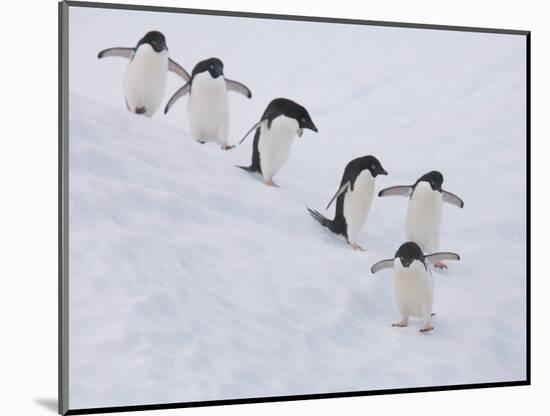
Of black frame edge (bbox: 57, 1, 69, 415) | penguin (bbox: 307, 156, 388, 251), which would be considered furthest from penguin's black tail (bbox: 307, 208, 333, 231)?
black frame edge (bbox: 57, 1, 69, 415)

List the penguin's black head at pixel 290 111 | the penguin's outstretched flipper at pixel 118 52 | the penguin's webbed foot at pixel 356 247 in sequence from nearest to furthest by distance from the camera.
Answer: the penguin's outstretched flipper at pixel 118 52, the penguin's black head at pixel 290 111, the penguin's webbed foot at pixel 356 247

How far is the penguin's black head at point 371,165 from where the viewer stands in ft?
12.5

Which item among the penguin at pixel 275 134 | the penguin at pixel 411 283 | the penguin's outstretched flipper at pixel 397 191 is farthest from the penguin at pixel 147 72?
the penguin at pixel 411 283

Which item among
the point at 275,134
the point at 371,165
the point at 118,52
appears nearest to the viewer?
the point at 118,52

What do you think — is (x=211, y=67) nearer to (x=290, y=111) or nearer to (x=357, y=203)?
(x=290, y=111)

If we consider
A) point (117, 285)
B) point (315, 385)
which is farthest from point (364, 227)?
point (117, 285)

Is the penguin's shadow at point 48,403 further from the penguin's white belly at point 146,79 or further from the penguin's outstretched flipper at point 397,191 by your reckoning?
the penguin's outstretched flipper at point 397,191

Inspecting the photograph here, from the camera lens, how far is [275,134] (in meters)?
3.73

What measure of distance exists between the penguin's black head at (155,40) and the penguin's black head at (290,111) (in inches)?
16.5

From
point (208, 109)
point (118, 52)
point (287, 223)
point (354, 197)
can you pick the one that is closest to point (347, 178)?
point (354, 197)

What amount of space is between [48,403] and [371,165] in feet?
4.48

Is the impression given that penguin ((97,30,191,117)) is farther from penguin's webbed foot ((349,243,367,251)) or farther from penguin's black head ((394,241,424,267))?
penguin's black head ((394,241,424,267))

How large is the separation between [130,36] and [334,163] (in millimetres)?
831

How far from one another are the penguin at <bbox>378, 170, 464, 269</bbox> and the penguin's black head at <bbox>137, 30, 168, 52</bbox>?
→ 98 cm
